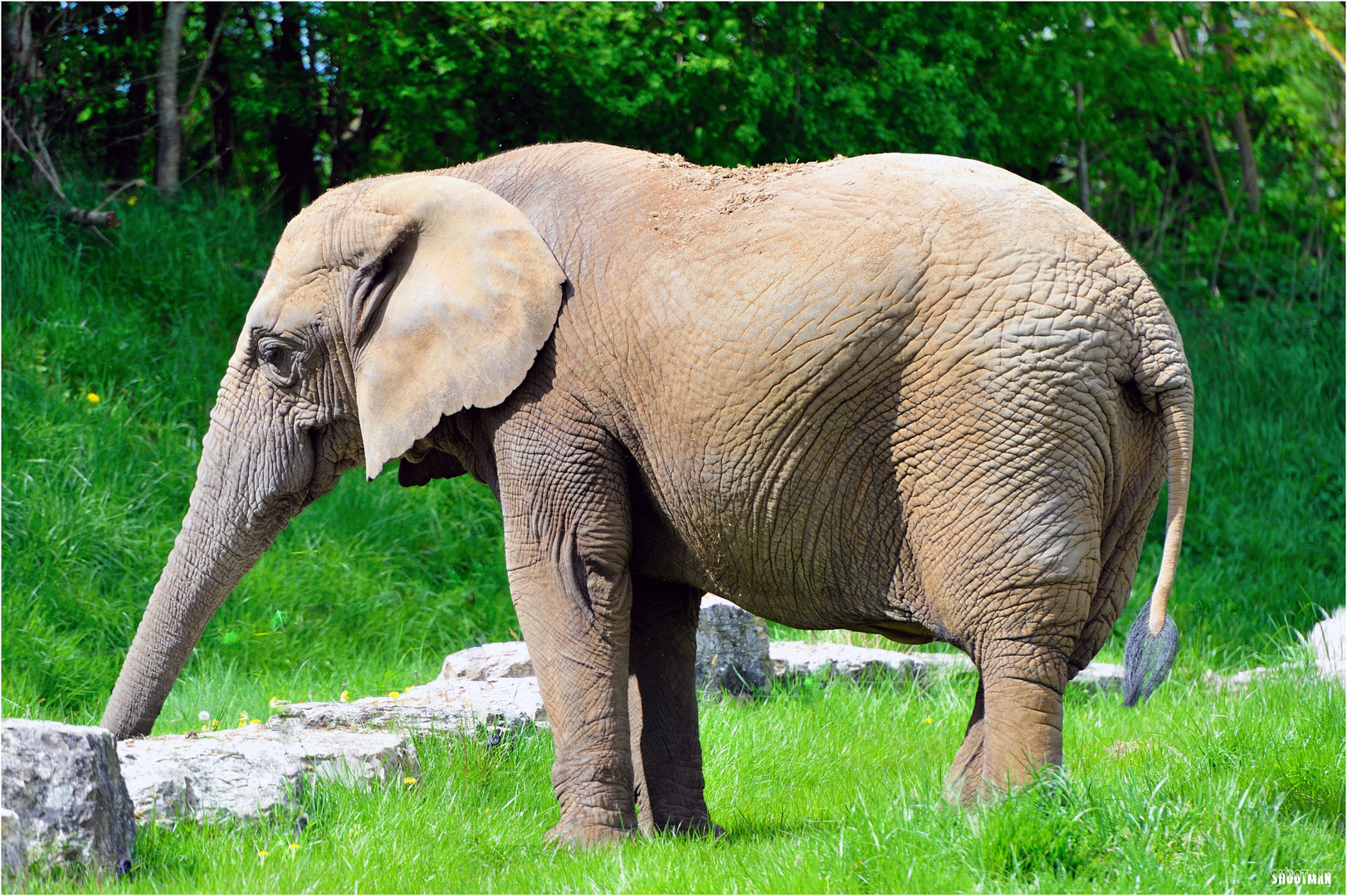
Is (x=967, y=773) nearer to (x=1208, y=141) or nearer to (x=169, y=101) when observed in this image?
(x=169, y=101)

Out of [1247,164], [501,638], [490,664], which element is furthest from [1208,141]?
[490,664]

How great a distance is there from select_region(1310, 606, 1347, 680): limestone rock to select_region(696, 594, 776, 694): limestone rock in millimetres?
2695

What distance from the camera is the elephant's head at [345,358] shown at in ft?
13.8

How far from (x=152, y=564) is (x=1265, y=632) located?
21.9ft

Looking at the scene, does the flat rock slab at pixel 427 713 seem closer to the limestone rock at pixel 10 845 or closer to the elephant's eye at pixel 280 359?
the elephant's eye at pixel 280 359

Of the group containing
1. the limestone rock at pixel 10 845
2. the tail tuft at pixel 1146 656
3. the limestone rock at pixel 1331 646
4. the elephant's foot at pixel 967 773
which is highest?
the tail tuft at pixel 1146 656

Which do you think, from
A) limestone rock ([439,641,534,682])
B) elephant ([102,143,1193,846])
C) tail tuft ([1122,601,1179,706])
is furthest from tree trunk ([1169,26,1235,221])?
elephant ([102,143,1193,846])

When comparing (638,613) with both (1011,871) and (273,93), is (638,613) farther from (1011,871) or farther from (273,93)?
(273,93)

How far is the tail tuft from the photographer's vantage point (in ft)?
Answer: 12.8

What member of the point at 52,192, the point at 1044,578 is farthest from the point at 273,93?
the point at 1044,578

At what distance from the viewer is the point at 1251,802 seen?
393 cm

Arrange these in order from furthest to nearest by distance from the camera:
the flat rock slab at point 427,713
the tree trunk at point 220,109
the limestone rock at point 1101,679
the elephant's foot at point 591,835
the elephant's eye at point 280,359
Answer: the tree trunk at point 220,109 → the limestone rock at point 1101,679 → the flat rock slab at point 427,713 → the elephant's eye at point 280,359 → the elephant's foot at point 591,835

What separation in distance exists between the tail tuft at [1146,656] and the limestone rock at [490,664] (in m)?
3.19

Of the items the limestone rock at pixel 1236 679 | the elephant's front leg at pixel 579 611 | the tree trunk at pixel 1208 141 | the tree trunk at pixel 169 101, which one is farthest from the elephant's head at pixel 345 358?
the tree trunk at pixel 1208 141
